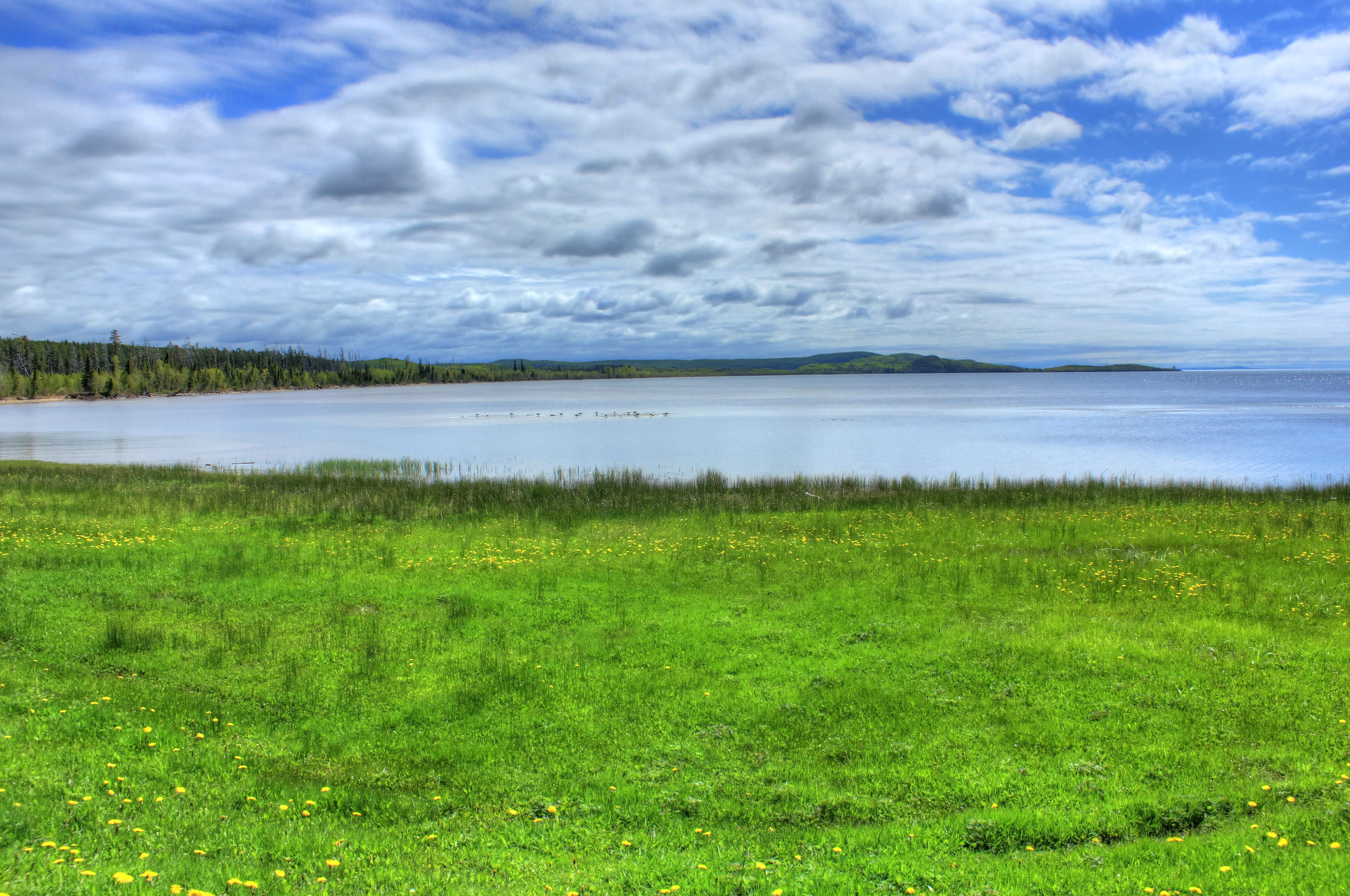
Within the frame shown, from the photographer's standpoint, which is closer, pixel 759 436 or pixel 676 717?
pixel 676 717

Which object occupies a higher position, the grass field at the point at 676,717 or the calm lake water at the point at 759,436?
the calm lake water at the point at 759,436

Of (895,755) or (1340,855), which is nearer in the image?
(1340,855)

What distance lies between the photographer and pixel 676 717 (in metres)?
10.0

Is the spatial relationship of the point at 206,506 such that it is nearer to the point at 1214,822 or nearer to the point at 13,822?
the point at 13,822

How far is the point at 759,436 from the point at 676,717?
198 feet

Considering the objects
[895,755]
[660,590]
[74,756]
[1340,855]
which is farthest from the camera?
[660,590]

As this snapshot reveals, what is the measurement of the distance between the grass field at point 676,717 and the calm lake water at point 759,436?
27.3m

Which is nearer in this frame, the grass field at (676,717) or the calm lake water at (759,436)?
the grass field at (676,717)

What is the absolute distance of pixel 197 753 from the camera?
8648mm

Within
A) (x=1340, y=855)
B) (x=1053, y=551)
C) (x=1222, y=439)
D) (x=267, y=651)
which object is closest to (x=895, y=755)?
(x=1340, y=855)

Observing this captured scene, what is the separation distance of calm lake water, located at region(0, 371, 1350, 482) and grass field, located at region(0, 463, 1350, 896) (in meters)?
27.3

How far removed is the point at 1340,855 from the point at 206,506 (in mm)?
29308

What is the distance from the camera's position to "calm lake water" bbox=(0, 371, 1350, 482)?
49312 millimetres

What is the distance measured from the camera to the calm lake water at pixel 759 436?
49.3 metres
